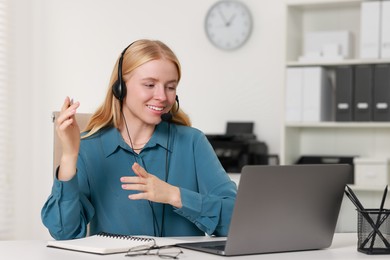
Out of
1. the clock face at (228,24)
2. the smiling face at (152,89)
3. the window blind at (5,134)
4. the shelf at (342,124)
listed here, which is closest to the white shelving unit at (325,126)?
the shelf at (342,124)

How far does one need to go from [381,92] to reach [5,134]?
2463mm

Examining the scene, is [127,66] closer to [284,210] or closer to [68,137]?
[68,137]

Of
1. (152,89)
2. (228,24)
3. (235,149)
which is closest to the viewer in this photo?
(152,89)

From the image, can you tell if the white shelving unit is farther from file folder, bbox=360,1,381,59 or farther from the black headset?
the black headset

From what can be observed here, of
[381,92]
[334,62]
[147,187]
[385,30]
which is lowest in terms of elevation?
[147,187]

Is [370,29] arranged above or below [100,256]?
above

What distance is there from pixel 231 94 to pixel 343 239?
8.84ft

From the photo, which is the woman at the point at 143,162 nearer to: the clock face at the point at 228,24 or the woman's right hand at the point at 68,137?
the woman's right hand at the point at 68,137

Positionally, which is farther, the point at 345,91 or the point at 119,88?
the point at 345,91

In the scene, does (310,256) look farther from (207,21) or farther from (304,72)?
(207,21)

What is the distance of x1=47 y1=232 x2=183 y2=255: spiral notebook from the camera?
1.60 meters

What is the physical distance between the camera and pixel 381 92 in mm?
3936

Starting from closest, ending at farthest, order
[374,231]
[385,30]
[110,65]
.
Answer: [374,231] < [385,30] < [110,65]

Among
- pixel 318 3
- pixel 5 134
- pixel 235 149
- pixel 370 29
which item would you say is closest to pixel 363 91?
pixel 370 29
